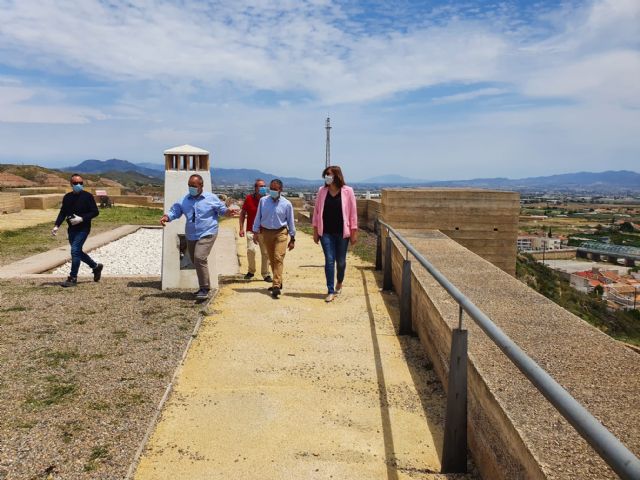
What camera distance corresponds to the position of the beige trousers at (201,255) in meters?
6.78

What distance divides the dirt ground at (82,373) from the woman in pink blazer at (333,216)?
1845 mm

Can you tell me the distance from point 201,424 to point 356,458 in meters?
1.12

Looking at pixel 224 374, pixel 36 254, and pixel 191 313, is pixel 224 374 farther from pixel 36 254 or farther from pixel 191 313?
pixel 36 254

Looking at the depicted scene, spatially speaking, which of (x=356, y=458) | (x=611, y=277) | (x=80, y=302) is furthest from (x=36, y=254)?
(x=611, y=277)

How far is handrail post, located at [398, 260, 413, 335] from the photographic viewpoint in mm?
Result: 5308

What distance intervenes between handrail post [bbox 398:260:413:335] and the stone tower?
124 inches

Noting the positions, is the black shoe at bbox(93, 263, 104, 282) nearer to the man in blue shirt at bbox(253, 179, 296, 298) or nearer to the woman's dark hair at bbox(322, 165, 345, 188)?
the man in blue shirt at bbox(253, 179, 296, 298)

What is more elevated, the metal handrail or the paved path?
the metal handrail

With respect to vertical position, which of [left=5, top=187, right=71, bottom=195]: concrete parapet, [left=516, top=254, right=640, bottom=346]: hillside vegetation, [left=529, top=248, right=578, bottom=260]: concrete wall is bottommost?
[left=529, top=248, right=578, bottom=260]: concrete wall

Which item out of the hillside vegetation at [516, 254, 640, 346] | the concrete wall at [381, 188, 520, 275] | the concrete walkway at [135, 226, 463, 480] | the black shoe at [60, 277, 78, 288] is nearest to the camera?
the concrete walkway at [135, 226, 463, 480]

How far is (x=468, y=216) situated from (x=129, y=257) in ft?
25.4

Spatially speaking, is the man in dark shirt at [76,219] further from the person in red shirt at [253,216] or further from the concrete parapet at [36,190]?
the concrete parapet at [36,190]

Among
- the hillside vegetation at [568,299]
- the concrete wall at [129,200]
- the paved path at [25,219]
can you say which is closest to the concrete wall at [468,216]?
the hillside vegetation at [568,299]

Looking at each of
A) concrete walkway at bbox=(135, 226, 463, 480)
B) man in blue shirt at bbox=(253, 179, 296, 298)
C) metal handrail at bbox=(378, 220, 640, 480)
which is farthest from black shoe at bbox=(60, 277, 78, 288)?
metal handrail at bbox=(378, 220, 640, 480)
